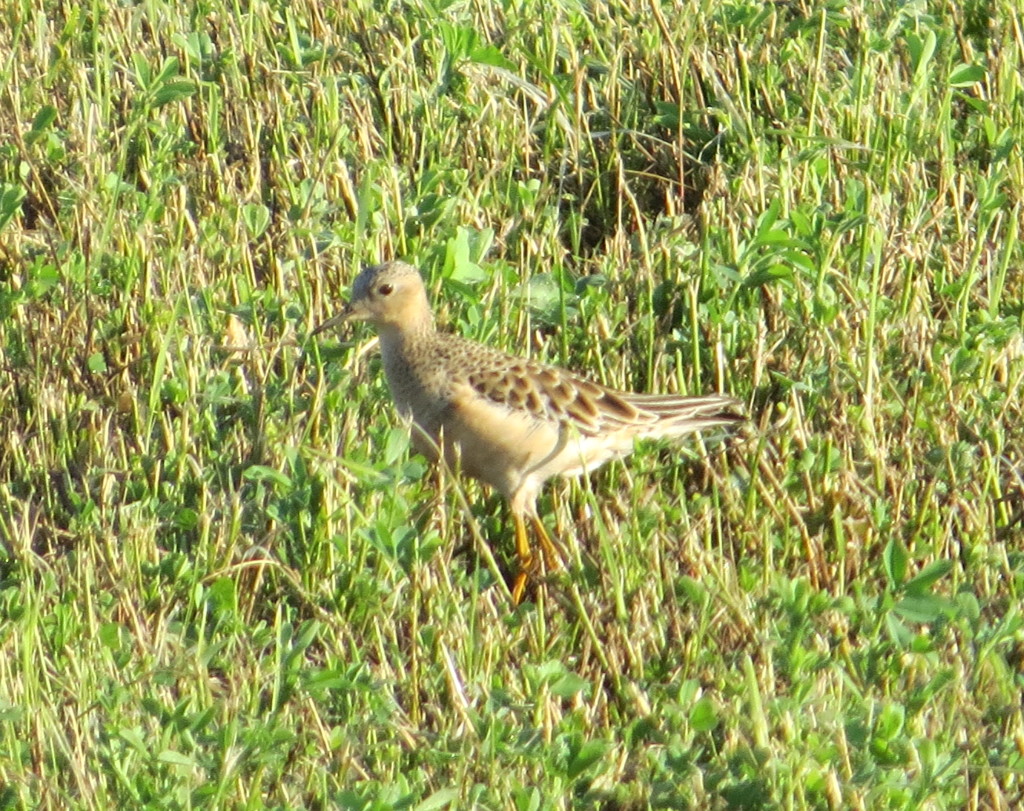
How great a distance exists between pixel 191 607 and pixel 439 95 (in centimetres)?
297

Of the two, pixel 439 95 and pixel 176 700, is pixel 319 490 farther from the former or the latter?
pixel 439 95

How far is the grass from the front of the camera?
415 centimetres

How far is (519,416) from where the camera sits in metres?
5.50

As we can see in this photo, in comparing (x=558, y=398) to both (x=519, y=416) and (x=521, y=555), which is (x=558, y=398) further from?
(x=521, y=555)

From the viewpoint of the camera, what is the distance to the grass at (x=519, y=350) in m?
4.15

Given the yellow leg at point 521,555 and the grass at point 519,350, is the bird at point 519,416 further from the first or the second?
the grass at point 519,350

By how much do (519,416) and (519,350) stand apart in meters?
0.68

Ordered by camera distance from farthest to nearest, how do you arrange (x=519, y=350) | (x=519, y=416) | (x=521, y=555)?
1. (x=519, y=350)
2. (x=519, y=416)
3. (x=521, y=555)

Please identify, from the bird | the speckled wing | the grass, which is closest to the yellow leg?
the bird

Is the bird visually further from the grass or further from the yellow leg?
the grass

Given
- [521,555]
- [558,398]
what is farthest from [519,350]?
[521,555]

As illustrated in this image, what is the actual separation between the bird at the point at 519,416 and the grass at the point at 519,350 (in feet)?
0.41

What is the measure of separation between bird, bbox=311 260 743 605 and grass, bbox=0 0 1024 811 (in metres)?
0.13

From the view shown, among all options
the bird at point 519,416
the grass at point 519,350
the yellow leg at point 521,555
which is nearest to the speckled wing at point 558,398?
the bird at point 519,416
